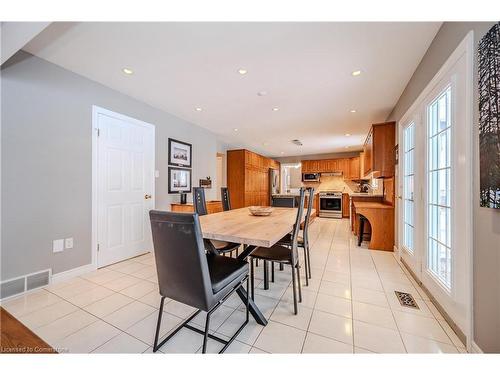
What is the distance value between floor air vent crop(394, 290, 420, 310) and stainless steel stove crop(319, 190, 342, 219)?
502 cm

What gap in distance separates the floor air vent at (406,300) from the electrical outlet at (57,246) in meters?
3.50

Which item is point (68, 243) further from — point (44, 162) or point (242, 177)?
point (242, 177)

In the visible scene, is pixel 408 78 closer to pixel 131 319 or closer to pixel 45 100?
pixel 131 319

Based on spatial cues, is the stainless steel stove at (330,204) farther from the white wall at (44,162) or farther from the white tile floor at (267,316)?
the white wall at (44,162)

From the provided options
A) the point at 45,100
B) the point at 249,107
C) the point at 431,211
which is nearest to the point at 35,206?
the point at 45,100

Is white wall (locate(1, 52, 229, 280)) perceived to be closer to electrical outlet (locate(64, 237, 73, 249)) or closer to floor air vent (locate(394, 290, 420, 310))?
electrical outlet (locate(64, 237, 73, 249))

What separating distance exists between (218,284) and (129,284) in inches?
61.5

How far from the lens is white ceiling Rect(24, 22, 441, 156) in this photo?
1.68 metres

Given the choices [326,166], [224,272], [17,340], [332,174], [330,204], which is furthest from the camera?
[332,174]

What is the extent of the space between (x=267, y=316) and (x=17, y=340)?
58.4 inches

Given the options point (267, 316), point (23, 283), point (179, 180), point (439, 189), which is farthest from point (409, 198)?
point (23, 283)

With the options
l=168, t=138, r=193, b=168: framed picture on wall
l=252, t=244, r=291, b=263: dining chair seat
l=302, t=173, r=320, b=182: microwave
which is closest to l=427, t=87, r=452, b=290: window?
l=252, t=244, r=291, b=263: dining chair seat

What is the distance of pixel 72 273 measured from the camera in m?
2.34

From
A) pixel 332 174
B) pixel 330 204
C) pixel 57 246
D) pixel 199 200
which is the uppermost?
pixel 332 174
